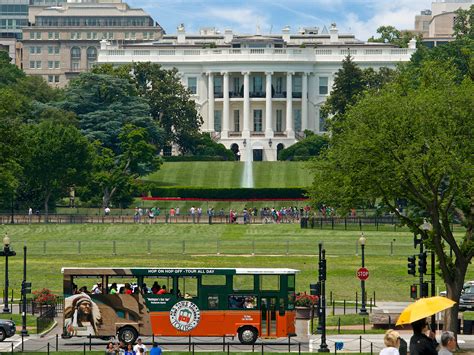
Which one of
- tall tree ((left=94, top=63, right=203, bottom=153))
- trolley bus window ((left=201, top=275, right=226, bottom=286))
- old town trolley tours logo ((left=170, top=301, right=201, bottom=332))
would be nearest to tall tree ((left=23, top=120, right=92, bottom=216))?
tall tree ((left=94, top=63, right=203, bottom=153))

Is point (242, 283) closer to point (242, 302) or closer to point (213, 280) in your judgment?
point (242, 302)

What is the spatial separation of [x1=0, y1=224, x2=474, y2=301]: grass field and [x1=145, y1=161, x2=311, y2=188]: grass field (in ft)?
113

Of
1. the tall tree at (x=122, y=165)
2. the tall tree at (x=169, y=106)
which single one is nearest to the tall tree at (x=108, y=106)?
the tall tree at (x=122, y=165)

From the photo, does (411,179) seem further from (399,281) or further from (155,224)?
(155,224)

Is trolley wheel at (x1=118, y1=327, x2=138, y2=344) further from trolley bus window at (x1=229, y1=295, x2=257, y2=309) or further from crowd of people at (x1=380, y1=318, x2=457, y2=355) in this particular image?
crowd of people at (x1=380, y1=318, x2=457, y2=355)

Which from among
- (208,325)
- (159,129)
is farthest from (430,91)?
(159,129)

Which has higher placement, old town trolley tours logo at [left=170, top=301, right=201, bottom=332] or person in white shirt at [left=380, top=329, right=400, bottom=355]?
person in white shirt at [left=380, top=329, right=400, bottom=355]

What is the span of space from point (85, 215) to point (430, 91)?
70.1m

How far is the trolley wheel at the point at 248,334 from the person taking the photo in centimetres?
5784

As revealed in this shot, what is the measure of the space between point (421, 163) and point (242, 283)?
298 inches

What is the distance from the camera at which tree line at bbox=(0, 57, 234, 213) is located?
132 m

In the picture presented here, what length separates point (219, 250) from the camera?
95625 millimetres

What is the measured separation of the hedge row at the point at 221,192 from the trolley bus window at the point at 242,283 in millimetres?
84414

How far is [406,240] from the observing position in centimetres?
10381
